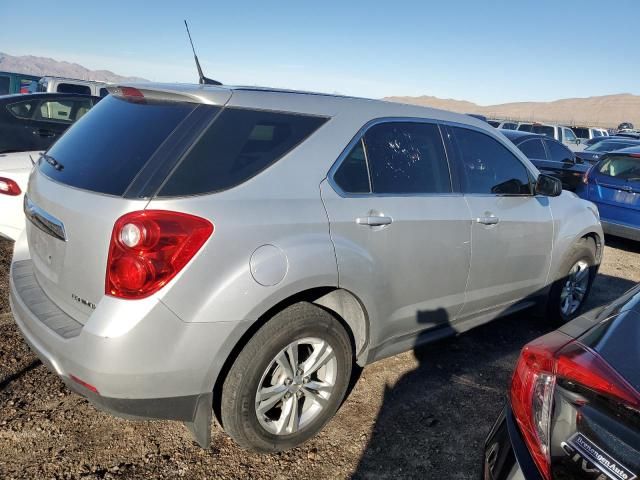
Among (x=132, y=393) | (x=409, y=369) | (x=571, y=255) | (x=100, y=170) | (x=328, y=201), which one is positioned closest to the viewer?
A: (x=132, y=393)

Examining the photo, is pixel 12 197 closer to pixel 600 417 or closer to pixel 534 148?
pixel 600 417

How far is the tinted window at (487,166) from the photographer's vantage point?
11.1ft

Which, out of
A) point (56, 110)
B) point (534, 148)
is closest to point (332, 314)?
point (56, 110)

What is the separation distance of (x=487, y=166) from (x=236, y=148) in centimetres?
205

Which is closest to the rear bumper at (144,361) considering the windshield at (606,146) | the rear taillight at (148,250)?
the rear taillight at (148,250)

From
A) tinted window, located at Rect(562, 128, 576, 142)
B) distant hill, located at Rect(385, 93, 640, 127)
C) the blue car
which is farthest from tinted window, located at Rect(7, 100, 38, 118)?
distant hill, located at Rect(385, 93, 640, 127)

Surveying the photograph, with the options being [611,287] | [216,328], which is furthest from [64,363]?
[611,287]

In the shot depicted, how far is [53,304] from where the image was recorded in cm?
234

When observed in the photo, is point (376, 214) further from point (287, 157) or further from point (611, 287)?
point (611, 287)

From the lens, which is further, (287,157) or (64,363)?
(287,157)

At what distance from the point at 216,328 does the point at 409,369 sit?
1915 millimetres

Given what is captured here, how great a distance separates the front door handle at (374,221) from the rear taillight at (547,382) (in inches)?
41.9

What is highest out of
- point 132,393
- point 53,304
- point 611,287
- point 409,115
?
point 409,115

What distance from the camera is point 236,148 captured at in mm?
2287
